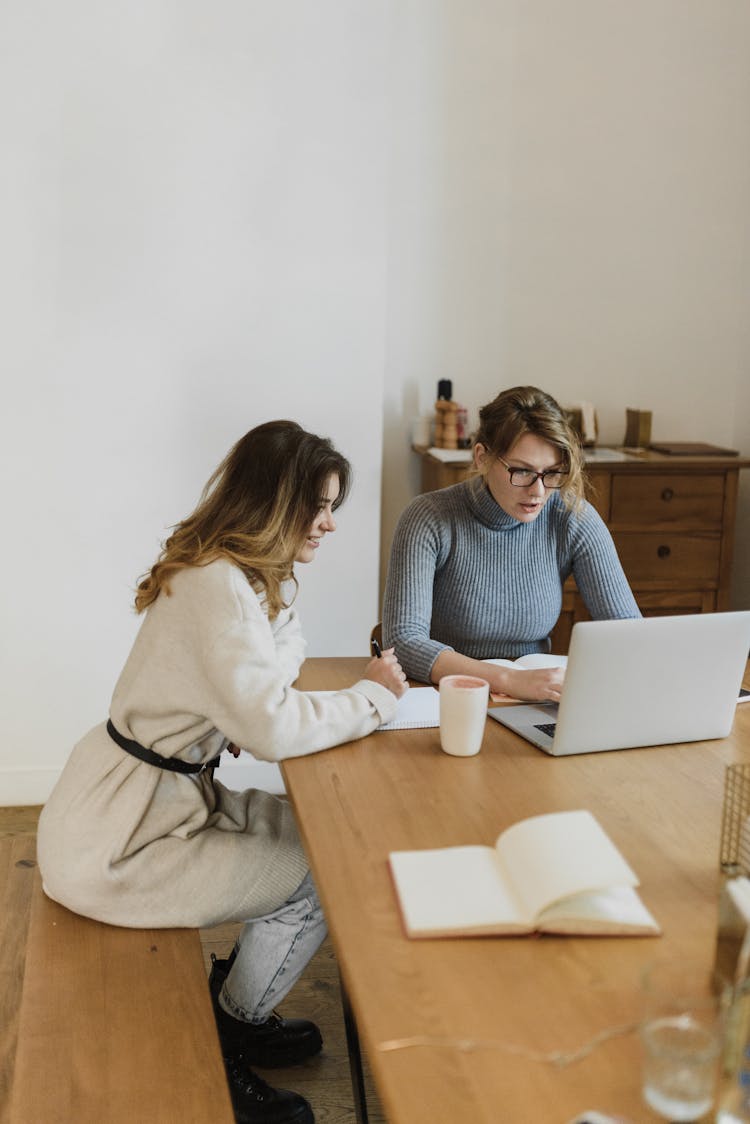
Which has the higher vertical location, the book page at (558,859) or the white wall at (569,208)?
the white wall at (569,208)

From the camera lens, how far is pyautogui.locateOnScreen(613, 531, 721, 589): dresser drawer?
3.58m

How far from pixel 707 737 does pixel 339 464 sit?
71 cm

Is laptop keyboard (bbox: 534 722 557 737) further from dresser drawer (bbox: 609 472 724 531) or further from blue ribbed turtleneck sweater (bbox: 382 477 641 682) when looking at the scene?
dresser drawer (bbox: 609 472 724 531)

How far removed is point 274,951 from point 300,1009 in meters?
0.49

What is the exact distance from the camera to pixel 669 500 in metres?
3.59

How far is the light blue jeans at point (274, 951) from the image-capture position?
6.33 ft

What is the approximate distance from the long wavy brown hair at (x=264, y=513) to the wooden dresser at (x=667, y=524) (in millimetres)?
1649

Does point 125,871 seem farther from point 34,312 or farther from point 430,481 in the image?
point 430,481

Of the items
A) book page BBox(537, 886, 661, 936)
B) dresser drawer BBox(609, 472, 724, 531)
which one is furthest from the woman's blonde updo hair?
dresser drawer BBox(609, 472, 724, 531)

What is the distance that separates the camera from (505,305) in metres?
3.87

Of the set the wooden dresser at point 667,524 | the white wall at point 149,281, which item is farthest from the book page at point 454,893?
the wooden dresser at point 667,524

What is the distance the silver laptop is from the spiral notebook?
0.48 feet

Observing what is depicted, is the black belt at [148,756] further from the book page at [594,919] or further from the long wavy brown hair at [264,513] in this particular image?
the book page at [594,919]

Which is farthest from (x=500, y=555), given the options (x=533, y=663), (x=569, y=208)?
(x=569, y=208)
